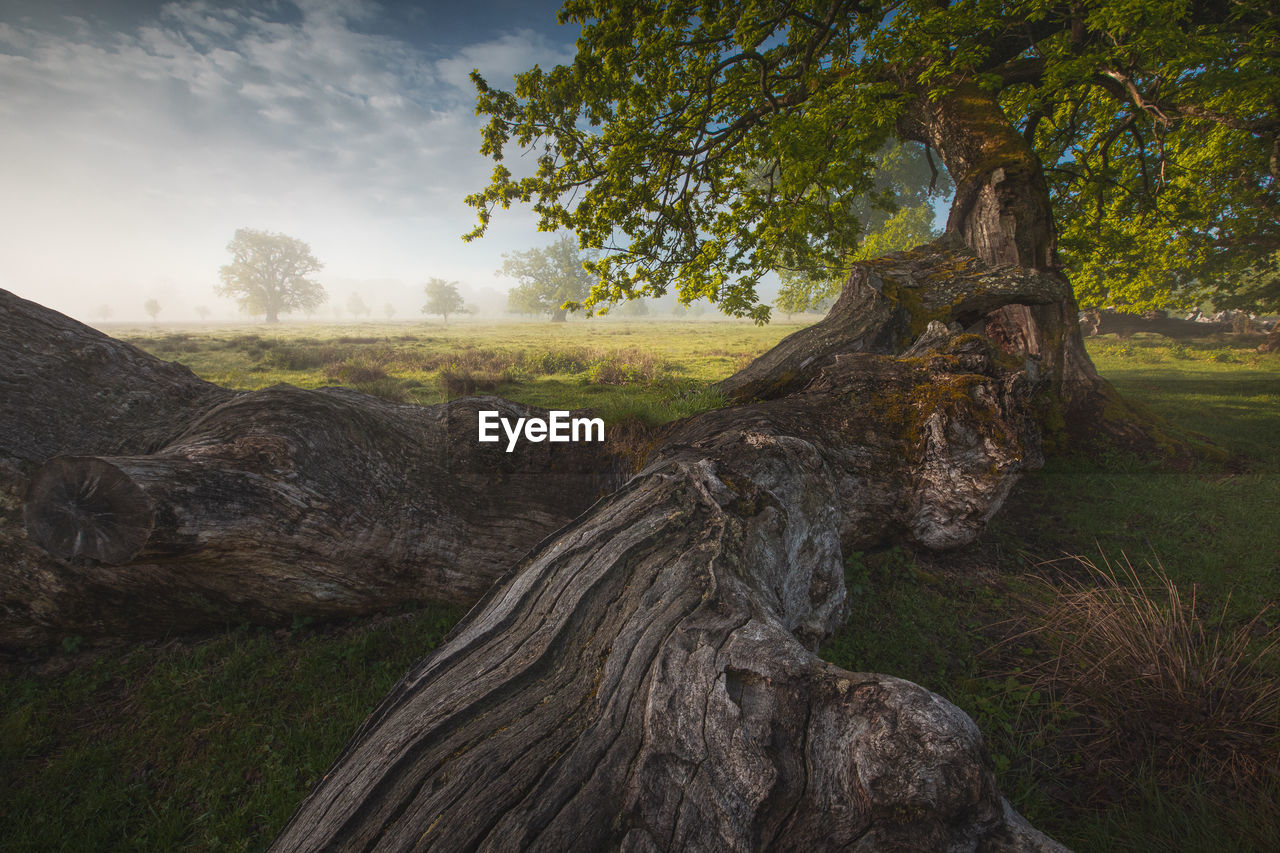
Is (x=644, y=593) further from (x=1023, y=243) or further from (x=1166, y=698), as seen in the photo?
(x=1023, y=243)

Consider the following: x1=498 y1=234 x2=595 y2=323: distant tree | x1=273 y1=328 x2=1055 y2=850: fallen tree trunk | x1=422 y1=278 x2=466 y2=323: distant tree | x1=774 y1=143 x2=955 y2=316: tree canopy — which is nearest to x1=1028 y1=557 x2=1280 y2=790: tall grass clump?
x1=273 y1=328 x2=1055 y2=850: fallen tree trunk

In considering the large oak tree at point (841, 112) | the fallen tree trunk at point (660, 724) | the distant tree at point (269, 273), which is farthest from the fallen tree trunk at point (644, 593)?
the distant tree at point (269, 273)

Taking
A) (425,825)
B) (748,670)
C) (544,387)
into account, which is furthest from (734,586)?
(544,387)

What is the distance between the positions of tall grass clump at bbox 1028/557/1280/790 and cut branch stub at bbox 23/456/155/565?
6191 mm

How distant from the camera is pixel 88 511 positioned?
2.95 meters

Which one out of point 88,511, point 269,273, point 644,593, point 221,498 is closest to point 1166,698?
point 644,593

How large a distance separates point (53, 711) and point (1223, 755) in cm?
783

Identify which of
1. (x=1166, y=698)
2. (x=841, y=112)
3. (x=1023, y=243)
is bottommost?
(x=1166, y=698)

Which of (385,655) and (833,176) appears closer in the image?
(385,655)

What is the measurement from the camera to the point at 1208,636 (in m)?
3.98

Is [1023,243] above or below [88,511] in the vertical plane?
above

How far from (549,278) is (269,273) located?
172ft

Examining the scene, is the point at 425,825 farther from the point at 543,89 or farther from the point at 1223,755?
the point at 543,89

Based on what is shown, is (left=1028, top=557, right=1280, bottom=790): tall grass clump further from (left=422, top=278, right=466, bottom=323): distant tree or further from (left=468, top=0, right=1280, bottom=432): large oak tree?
(left=422, top=278, right=466, bottom=323): distant tree
